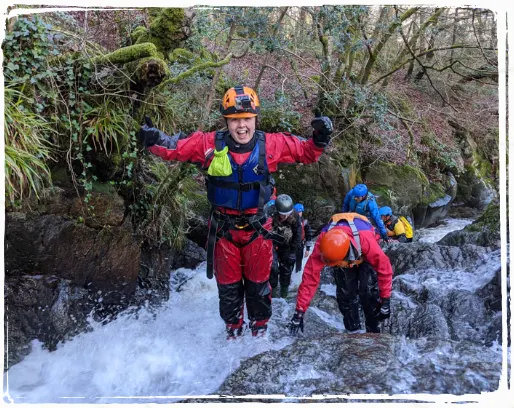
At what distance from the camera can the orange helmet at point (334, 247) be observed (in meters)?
4.17

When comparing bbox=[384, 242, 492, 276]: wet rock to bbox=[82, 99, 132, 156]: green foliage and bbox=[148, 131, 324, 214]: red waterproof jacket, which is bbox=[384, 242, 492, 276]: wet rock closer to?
bbox=[148, 131, 324, 214]: red waterproof jacket

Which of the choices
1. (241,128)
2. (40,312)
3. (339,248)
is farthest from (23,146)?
(339,248)

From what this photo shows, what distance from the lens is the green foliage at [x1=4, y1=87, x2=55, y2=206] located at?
11.7 feet

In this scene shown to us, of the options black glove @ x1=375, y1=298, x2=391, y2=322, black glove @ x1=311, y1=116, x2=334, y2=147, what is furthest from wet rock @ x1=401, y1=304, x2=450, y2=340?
black glove @ x1=311, y1=116, x2=334, y2=147

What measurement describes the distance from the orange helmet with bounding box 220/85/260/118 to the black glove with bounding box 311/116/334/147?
0.63 m

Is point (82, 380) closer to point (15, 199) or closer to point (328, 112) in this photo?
point (15, 199)

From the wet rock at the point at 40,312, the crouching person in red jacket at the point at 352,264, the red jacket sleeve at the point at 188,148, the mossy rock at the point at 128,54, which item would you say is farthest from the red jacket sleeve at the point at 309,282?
the mossy rock at the point at 128,54

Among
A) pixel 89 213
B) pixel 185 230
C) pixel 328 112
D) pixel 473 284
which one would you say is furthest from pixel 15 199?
pixel 328 112

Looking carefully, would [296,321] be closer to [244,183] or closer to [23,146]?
[244,183]

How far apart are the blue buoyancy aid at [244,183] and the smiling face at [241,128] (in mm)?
111

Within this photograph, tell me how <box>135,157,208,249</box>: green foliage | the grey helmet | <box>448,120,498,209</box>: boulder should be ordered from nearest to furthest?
1. <box>135,157,208,249</box>: green foliage
2. the grey helmet
3. <box>448,120,498,209</box>: boulder

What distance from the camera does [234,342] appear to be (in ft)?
15.5

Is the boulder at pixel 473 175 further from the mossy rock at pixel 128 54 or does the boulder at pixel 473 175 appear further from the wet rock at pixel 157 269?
the mossy rock at pixel 128 54

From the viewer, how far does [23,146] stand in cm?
374
